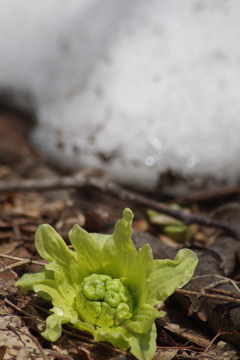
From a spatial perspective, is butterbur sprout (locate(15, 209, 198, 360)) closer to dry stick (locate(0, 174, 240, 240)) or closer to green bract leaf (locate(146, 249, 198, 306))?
green bract leaf (locate(146, 249, 198, 306))

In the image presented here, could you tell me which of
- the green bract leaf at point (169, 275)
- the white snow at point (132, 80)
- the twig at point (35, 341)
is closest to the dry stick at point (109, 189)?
the white snow at point (132, 80)

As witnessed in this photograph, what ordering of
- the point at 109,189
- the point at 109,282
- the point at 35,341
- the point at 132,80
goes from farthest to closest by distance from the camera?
the point at 132,80 → the point at 109,189 → the point at 109,282 → the point at 35,341

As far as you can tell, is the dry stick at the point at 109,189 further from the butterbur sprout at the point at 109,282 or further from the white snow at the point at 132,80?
the butterbur sprout at the point at 109,282

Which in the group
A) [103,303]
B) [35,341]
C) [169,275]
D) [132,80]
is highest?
[132,80]

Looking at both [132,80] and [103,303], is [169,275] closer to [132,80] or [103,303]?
[103,303]

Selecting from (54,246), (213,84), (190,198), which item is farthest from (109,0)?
(54,246)

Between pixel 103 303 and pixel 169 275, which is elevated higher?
pixel 169 275

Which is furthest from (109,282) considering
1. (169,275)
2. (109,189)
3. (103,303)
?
(109,189)

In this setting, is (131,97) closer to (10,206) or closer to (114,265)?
(10,206)
